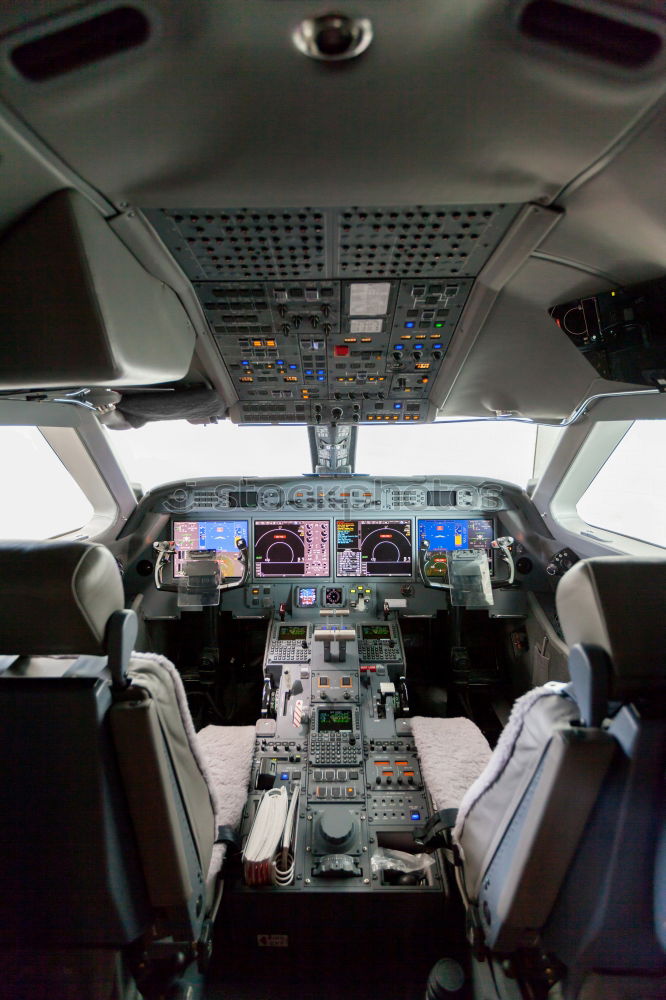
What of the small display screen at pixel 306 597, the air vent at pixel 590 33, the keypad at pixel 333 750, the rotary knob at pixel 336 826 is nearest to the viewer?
the air vent at pixel 590 33

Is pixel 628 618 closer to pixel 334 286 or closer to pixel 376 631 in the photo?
pixel 334 286

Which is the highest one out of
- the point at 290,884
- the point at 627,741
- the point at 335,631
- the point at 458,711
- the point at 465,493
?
the point at 465,493

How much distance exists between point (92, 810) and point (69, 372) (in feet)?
3.46

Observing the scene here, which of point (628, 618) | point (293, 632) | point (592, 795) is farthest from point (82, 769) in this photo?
point (293, 632)

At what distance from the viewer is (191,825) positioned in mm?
1344

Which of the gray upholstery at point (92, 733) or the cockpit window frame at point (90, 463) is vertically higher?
the cockpit window frame at point (90, 463)

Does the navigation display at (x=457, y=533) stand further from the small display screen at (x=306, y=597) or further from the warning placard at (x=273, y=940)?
the warning placard at (x=273, y=940)

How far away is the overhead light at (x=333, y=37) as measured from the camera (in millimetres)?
596

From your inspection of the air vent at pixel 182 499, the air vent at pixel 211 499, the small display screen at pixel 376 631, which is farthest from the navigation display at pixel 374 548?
the air vent at pixel 182 499

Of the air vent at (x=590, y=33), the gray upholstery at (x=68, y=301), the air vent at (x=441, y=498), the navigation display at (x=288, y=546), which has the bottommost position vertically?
the navigation display at (x=288, y=546)

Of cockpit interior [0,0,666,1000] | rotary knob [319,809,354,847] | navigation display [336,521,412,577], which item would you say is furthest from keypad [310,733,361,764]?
navigation display [336,521,412,577]

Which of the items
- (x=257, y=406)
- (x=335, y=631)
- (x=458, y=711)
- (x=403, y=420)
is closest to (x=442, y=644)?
(x=458, y=711)

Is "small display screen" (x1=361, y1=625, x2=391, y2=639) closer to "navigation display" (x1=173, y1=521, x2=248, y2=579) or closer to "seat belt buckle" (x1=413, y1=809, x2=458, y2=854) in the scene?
"navigation display" (x1=173, y1=521, x2=248, y2=579)

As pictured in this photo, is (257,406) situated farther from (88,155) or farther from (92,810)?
(92,810)
